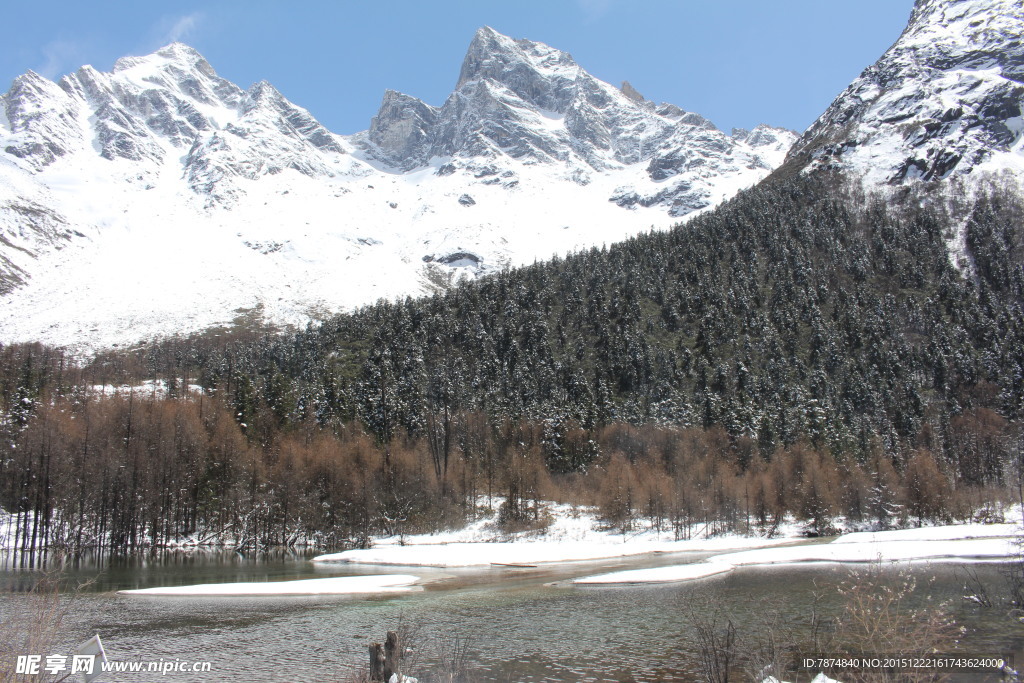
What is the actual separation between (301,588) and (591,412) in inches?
3406

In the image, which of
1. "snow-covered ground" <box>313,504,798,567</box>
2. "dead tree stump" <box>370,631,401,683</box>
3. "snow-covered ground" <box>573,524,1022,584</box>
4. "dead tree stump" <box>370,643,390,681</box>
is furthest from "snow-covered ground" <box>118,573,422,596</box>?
"dead tree stump" <box>370,643,390,681</box>

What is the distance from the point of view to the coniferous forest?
82.2 metres

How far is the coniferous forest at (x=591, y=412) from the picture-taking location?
82250 mm

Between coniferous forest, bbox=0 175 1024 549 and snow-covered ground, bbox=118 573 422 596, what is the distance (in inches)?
1260

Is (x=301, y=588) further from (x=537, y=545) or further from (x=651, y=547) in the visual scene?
(x=651, y=547)

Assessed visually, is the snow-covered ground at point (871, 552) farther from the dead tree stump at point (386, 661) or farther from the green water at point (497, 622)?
the dead tree stump at point (386, 661)

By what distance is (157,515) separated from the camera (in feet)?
260

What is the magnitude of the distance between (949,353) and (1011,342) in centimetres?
1462

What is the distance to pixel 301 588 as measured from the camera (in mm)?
47906

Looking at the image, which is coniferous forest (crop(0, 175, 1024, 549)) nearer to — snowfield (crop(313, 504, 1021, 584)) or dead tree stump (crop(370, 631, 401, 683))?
snowfield (crop(313, 504, 1021, 584))

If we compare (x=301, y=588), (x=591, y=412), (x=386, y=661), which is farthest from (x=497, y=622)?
(x=591, y=412)

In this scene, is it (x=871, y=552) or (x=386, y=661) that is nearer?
(x=386, y=661)

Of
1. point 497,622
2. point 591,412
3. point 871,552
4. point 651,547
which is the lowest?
point 651,547

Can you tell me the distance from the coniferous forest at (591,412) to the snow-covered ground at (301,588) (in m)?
32.0
